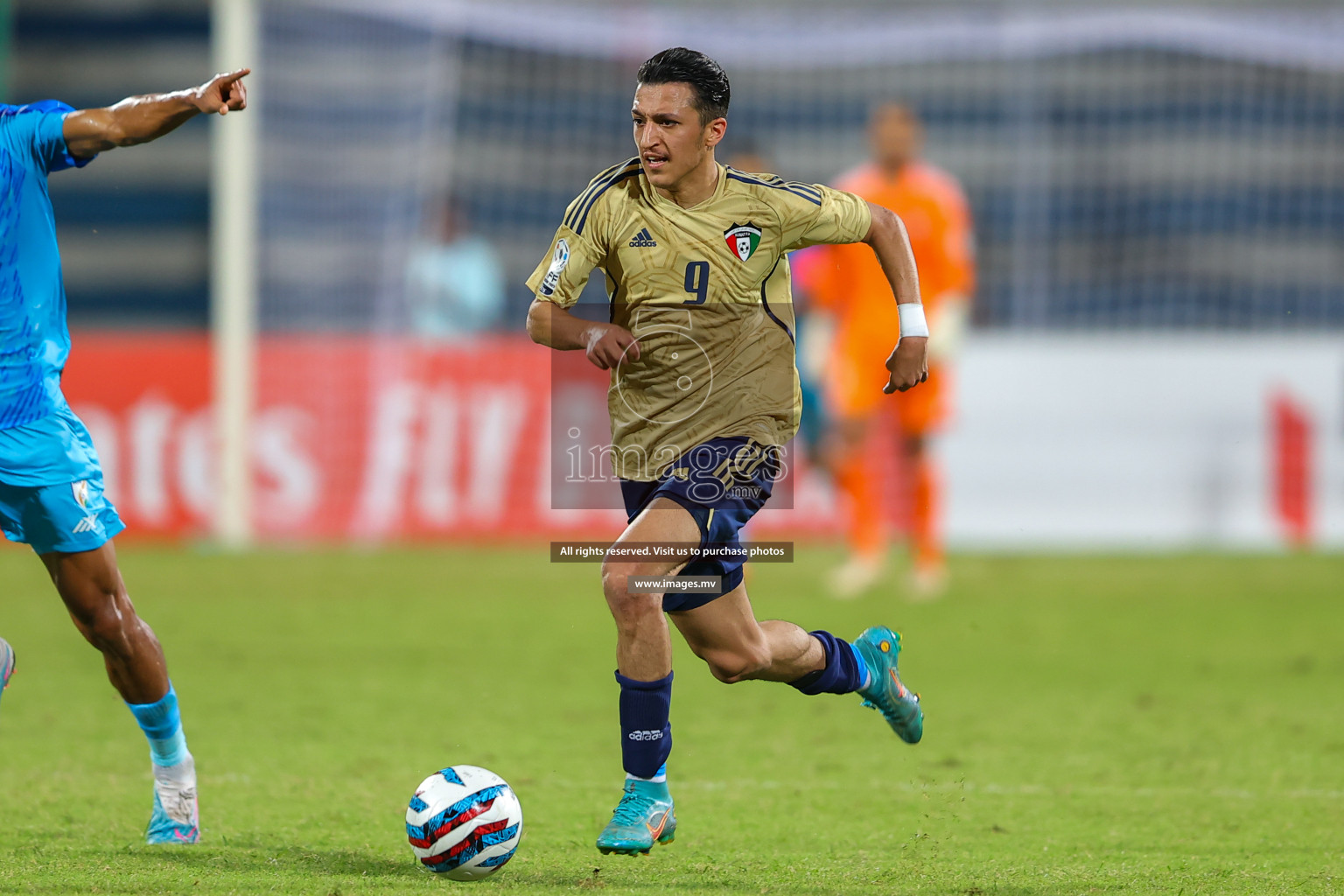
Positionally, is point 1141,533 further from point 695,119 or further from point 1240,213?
point 695,119

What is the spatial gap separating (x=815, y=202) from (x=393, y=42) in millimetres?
8747

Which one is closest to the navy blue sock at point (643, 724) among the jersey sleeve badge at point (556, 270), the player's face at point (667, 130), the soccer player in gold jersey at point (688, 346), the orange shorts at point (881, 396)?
the soccer player in gold jersey at point (688, 346)

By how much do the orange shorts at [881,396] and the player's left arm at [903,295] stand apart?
508 cm

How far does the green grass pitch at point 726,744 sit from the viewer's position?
4.28m

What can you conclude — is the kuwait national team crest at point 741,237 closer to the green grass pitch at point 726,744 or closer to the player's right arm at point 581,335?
the player's right arm at point 581,335

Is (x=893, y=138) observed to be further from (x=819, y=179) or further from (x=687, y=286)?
(x=687, y=286)

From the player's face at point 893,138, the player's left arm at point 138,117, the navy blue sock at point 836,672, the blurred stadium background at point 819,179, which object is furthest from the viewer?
the blurred stadium background at point 819,179

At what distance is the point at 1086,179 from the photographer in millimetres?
13852

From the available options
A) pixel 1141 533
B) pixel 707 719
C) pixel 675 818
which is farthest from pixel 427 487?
pixel 675 818

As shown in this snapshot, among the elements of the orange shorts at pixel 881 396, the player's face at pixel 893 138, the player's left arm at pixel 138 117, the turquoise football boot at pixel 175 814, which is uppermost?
the player's face at pixel 893 138

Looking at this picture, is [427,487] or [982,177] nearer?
[427,487]

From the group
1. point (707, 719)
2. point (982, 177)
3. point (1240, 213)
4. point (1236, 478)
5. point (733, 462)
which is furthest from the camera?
point (982, 177)

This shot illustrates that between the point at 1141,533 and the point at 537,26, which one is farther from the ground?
the point at 537,26

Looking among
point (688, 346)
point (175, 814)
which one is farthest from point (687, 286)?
point (175, 814)
